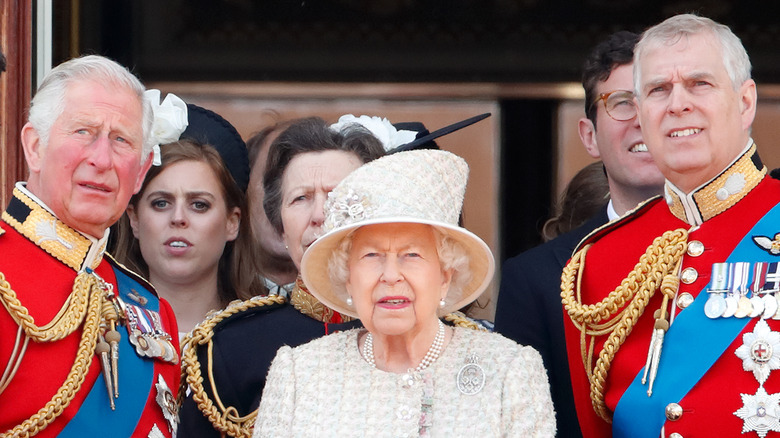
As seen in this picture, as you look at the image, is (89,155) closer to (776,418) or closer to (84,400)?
(84,400)

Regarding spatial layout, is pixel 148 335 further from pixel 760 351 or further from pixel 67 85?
pixel 760 351

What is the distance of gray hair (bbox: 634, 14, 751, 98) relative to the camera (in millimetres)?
2924

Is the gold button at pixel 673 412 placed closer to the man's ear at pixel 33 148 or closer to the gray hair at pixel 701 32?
the gray hair at pixel 701 32

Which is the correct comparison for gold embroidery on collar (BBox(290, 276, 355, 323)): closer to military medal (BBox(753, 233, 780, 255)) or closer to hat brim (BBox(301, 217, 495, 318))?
hat brim (BBox(301, 217, 495, 318))

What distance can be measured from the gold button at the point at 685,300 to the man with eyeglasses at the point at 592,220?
540mm

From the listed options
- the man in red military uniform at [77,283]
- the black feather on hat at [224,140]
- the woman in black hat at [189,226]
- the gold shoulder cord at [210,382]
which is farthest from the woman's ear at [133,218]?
the man in red military uniform at [77,283]

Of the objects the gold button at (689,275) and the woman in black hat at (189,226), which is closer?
the gold button at (689,275)

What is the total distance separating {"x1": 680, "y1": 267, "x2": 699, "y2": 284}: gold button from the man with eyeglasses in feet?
1.79

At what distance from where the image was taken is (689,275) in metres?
2.90

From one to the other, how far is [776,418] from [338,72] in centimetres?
282

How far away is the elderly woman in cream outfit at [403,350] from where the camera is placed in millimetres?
2693

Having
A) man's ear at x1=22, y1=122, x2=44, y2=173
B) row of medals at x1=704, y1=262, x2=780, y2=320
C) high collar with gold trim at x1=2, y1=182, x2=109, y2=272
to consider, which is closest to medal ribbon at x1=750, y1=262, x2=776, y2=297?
row of medals at x1=704, y1=262, x2=780, y2=320

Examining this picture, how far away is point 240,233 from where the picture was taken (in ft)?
13.4

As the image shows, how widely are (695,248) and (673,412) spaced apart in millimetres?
367
